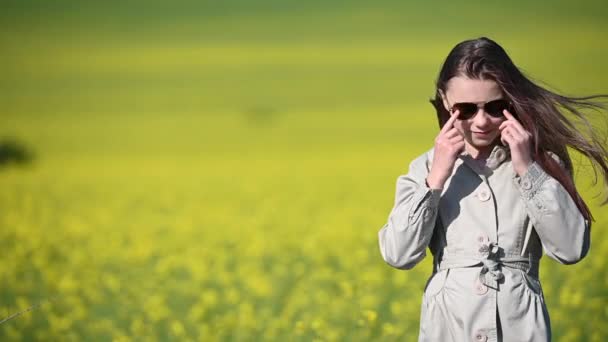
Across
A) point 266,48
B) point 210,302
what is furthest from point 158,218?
point 266,48

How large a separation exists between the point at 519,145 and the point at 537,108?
0.21 metres

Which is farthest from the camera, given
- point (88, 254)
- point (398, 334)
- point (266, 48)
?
point (266, 48)

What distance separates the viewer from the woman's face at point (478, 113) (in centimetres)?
276

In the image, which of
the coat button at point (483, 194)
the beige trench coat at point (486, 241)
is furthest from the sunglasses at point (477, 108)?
the coat button at point (483, 194)

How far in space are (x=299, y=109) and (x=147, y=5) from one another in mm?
12915

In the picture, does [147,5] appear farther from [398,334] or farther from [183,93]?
[398,334]

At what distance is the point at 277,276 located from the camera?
22.3ft

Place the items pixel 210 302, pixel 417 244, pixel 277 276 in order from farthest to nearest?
pixel 277 276 < pixel 210 302 < pixel 417 244

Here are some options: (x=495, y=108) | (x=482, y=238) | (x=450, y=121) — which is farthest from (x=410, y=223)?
(x=495, y=108)

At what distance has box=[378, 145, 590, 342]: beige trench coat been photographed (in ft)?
8.68

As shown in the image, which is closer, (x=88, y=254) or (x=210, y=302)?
(x=210, y=302)

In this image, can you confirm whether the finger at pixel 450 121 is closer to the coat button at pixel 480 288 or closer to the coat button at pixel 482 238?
the coat button at pixel 482 238

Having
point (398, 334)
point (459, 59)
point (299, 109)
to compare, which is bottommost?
point (299, 109)

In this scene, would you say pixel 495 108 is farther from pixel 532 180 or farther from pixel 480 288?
pixel 480 288
